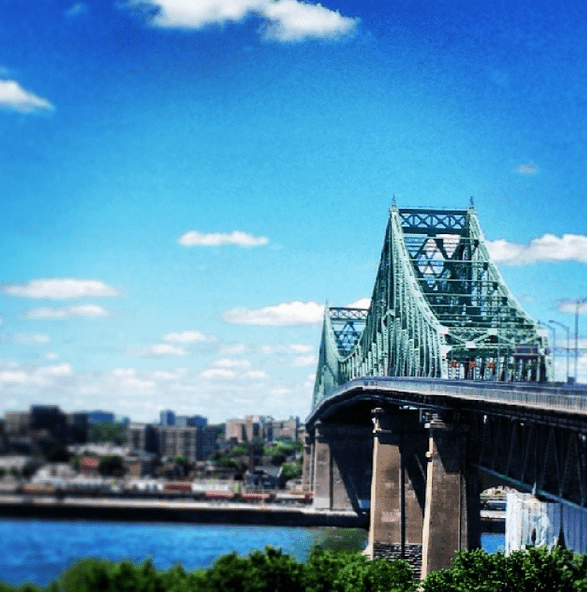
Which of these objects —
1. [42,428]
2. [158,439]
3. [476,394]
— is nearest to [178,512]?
[476,394]

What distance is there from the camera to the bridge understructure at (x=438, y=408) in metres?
48.9

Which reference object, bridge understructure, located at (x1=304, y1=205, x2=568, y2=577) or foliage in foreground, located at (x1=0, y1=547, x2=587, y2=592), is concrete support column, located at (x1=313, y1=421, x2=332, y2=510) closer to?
bridge understructure, located at (x1=304, y1=205, x2=568, y2=577)

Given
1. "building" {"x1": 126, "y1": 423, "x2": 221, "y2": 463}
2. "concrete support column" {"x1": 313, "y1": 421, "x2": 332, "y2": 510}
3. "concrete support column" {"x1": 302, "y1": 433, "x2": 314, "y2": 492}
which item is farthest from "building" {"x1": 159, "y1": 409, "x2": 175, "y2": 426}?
"concrete support column" {"x1": 302, "y1": 433, "x2": 314, "y2": 492}

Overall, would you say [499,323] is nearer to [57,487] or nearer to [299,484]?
[57,487]

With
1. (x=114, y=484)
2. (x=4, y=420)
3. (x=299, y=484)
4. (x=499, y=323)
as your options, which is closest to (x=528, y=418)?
(x=114, y=484)

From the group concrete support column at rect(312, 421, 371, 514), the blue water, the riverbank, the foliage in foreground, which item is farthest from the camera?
concrete support column at rect(312, 421, 371, 514)

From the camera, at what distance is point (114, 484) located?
25484 mm

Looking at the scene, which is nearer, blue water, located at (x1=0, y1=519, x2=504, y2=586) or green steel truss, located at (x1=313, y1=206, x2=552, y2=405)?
blue water, located at (x1=0, y1=519, x2=504, y2=586)

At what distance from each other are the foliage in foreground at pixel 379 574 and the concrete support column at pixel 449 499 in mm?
3634

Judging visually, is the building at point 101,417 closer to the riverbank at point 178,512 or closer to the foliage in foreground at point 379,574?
the riverbank at point 178,512

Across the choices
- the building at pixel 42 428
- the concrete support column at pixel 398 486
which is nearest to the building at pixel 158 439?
the building at pixel 42 428

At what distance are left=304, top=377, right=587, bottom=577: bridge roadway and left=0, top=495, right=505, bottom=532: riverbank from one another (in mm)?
11658

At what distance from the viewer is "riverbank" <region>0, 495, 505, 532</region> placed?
22.2 m

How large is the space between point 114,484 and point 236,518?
8094 cm
